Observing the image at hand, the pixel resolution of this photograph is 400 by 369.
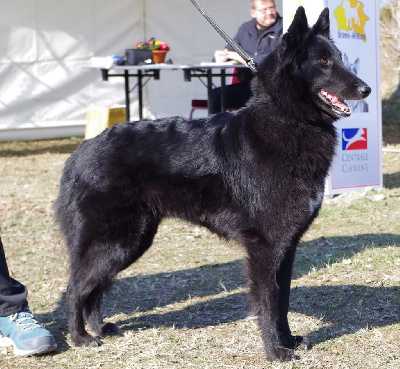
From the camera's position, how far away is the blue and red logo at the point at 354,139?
247 inches

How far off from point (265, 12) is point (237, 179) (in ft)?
12.3

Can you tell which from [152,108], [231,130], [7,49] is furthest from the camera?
[152,108]

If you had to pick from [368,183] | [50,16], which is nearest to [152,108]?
[50,16]

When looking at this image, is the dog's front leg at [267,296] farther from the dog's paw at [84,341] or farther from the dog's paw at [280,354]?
the dog's paw at [84,341]

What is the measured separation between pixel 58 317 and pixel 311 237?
92.7 inches

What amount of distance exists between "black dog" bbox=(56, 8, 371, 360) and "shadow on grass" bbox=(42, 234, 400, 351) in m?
0.38

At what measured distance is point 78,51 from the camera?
1078 centimetres

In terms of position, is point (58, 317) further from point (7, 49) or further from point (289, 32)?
point (7, 49)

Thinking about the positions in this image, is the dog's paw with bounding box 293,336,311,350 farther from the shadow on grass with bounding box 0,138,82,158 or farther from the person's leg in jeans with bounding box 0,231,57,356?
the shadow on grass with bounding box 0,138,82,158

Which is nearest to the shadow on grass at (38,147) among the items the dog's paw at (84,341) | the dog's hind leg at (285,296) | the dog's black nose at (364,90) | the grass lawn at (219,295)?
the grass lawn at (219,295)

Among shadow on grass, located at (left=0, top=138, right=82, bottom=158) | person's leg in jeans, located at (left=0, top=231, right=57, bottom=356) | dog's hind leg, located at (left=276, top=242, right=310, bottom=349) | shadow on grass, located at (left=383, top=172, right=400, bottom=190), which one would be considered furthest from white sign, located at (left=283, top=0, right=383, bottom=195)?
shadow on grass, located at (left=0, top=138, right=82, bottom=158)

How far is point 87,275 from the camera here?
3211 millimetres

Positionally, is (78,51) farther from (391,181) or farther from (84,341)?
(84,341)

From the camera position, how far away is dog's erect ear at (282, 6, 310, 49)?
284cm
